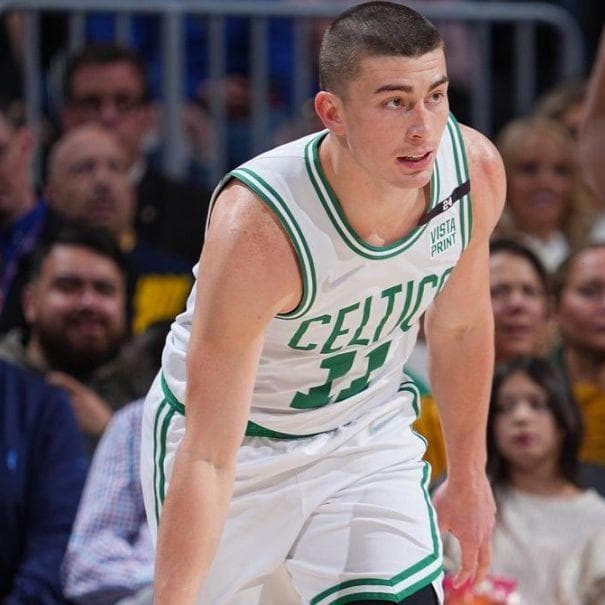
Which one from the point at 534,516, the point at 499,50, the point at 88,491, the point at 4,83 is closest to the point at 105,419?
the point at 88,491

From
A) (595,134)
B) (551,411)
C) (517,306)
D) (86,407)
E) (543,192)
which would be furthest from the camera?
(543,192)

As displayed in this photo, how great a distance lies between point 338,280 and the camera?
2.81 m

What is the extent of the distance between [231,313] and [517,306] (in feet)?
8.79

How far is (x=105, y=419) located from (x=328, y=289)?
2.39m

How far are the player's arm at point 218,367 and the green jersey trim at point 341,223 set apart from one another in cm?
11

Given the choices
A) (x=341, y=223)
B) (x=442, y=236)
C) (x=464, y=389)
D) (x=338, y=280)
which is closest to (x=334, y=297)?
(x=338, y=280)

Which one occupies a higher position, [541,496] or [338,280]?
[338,280]

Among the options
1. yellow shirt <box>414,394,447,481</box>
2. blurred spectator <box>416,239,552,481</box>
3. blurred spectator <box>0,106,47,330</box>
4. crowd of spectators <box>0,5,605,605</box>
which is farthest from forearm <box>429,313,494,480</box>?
blurred spectator <box>0,106,47,330</box>

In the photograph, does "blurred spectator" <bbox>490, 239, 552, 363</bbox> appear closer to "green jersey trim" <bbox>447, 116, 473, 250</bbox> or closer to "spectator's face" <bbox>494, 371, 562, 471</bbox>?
"spectator's face" <bbox>494, 371, 562, 471</bbox>

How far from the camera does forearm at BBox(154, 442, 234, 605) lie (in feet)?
8.87

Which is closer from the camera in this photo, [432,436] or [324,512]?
[324,512]

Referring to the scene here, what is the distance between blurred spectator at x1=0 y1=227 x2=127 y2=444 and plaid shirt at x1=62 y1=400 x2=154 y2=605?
75 cm

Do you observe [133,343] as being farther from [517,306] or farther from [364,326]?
[364,326]

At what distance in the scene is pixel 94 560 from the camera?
4.30m
